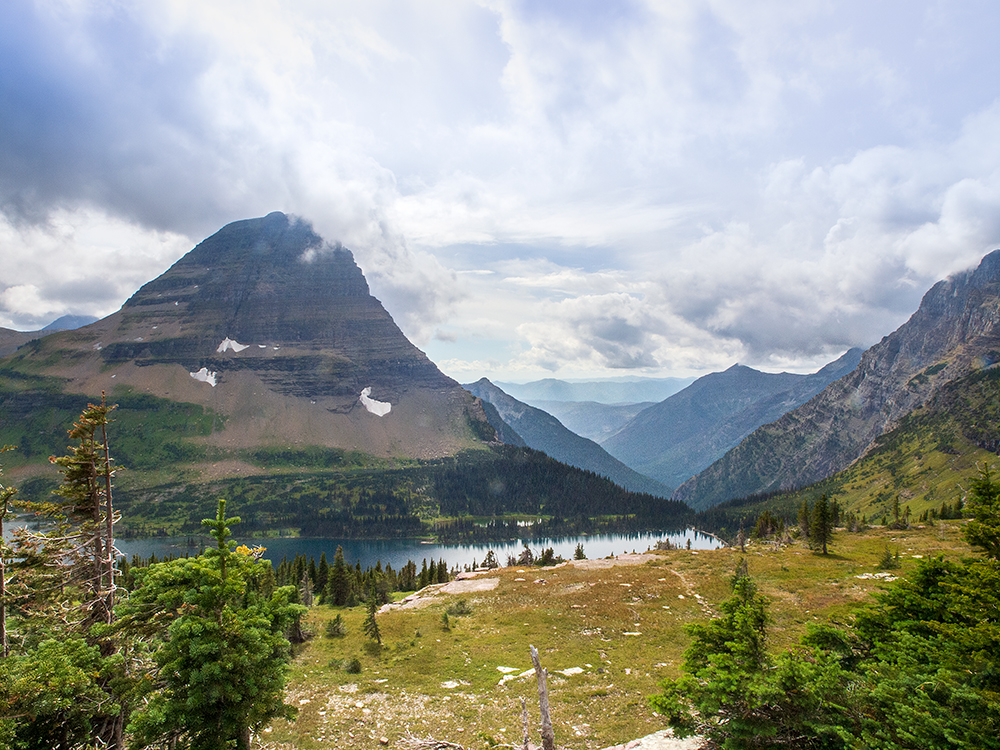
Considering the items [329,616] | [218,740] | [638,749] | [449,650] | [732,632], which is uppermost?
[732,632]

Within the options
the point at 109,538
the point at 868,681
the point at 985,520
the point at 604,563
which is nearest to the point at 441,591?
the point at 604,563

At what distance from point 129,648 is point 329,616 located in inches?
1618

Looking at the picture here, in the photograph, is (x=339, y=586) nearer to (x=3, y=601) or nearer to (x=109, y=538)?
(x=109, y=538)

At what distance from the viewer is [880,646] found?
1700 centimetres

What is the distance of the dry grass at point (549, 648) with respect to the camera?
23734mm

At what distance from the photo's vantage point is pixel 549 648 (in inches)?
1385

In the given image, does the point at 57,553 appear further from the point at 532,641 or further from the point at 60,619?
the point at 532,641

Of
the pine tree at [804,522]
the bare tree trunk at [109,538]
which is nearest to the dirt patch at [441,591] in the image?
the bare tree trunk at [109,538]

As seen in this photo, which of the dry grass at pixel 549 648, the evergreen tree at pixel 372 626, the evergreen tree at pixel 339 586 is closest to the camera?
the dry grass at pixel 549 648

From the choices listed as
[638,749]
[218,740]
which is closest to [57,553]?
[218,740]

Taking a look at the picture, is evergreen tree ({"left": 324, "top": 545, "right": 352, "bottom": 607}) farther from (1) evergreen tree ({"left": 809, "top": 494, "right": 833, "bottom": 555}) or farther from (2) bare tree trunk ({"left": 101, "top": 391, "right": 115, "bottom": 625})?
(1) evergreen tree ({"left": 809, "top": 494, "right": 833, "bottom": 555})

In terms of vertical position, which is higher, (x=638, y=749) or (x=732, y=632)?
(x=732, y=632)

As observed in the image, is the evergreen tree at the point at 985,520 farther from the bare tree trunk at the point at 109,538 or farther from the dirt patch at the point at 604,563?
the dirt patch at the point at 604,563

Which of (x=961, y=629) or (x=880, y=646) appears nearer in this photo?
(x=961, y=629)
